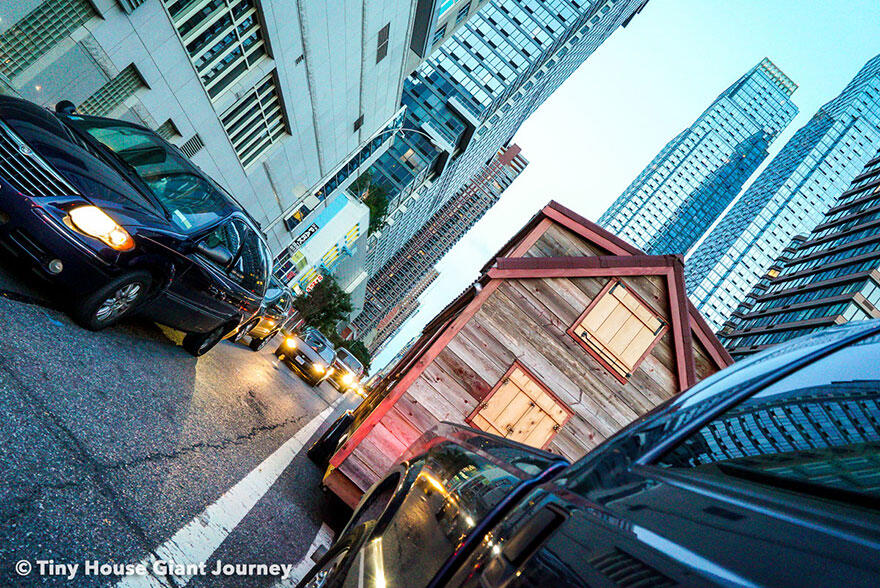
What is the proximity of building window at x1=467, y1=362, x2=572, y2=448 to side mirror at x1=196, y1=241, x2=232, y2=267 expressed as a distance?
13.2 feet

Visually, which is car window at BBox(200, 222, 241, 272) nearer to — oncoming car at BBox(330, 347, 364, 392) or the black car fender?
the black car fender

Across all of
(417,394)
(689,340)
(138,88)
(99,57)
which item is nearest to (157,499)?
(417,394)

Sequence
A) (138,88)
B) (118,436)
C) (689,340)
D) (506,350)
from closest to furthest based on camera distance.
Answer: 1. (118,436)
2. (506,350)
3. (689,340)
4. (138,88)

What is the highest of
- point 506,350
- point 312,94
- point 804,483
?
point 312,94

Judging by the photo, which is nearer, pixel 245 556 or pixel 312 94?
pixel 245 556

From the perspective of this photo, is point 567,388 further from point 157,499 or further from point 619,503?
point 619,503

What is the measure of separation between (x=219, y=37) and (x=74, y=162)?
11.0m

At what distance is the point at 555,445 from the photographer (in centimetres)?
757

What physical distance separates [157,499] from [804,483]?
134 inches

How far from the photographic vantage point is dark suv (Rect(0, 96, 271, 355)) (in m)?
3.98

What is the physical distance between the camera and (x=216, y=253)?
18.6 feet

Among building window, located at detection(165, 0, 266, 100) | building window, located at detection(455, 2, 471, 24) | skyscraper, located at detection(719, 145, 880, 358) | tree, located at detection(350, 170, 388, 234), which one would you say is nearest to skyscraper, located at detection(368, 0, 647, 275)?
tree, located at detection(350, 170, 388, 234)

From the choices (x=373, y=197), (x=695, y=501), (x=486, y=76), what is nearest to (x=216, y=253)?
(x=695, y=501)

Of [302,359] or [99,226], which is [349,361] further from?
[99,226]
